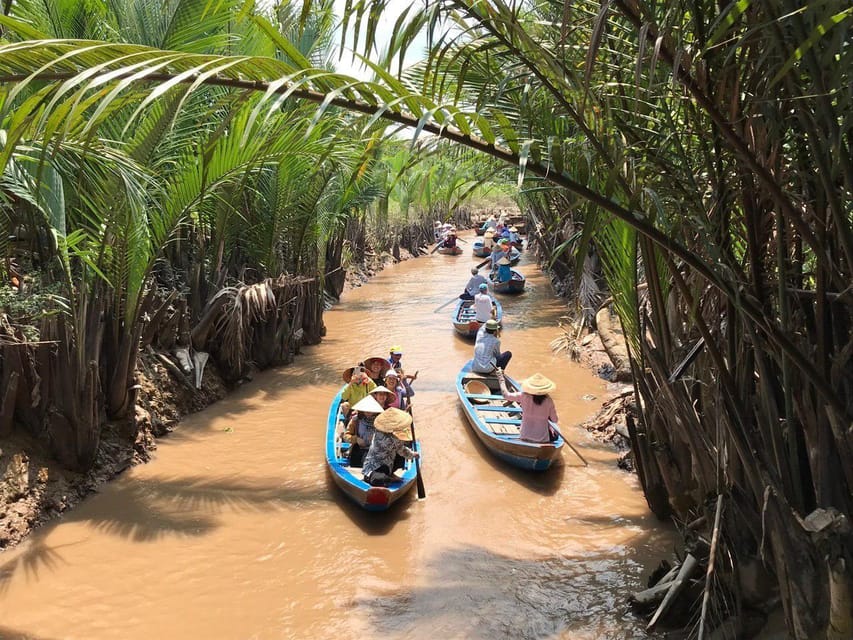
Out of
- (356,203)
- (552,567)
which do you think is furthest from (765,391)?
(356,203)

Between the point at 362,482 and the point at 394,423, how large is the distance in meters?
0.62

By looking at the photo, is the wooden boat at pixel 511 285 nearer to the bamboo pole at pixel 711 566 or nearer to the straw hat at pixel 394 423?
the straw hat at pixel 394 423

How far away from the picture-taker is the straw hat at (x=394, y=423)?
19.3 feet

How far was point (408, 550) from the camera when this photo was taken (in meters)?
5.58

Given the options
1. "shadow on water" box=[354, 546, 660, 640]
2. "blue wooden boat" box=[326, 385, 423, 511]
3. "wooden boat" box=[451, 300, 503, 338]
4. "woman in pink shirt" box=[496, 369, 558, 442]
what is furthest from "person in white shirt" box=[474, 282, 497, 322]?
"shadow on water" box=[354, 546, 660, 640]

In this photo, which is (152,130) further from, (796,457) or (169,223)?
(796,457)

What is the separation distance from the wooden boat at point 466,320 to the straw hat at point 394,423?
21.7 ft

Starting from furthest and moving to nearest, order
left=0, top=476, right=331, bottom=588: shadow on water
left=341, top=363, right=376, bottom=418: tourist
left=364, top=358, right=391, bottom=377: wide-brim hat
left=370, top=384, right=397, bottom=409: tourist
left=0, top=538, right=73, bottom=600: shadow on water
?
left=364, top=358, right=391, bottom=377: wide-brim hat < left=341, top=363, right=376, bottom=418: tourist < left=370, top=384, right=397, bottom=409: tourist < left=0, top=476, right=331, bottom=588: shadow on water < left=0, top=538, right=73, bottom=600: shadow on water

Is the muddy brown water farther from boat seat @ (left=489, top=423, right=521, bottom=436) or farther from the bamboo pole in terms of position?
the bamboo pole

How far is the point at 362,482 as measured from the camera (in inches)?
233

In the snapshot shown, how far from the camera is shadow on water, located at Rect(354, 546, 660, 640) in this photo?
4.47 meters

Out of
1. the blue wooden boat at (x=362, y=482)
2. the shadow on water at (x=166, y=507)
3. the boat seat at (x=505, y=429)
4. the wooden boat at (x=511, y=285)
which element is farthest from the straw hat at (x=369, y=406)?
the wooden boat at (x=511, y=285)

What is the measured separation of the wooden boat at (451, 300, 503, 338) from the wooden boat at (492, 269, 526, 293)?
3.49 metres

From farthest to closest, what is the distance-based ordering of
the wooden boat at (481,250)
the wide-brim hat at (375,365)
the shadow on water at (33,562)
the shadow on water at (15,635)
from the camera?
the wooden boat at (481,250) → the wide-brim hat at (375,365) → the shadow on water at (33,562) → the shadow on water at (15,635)
